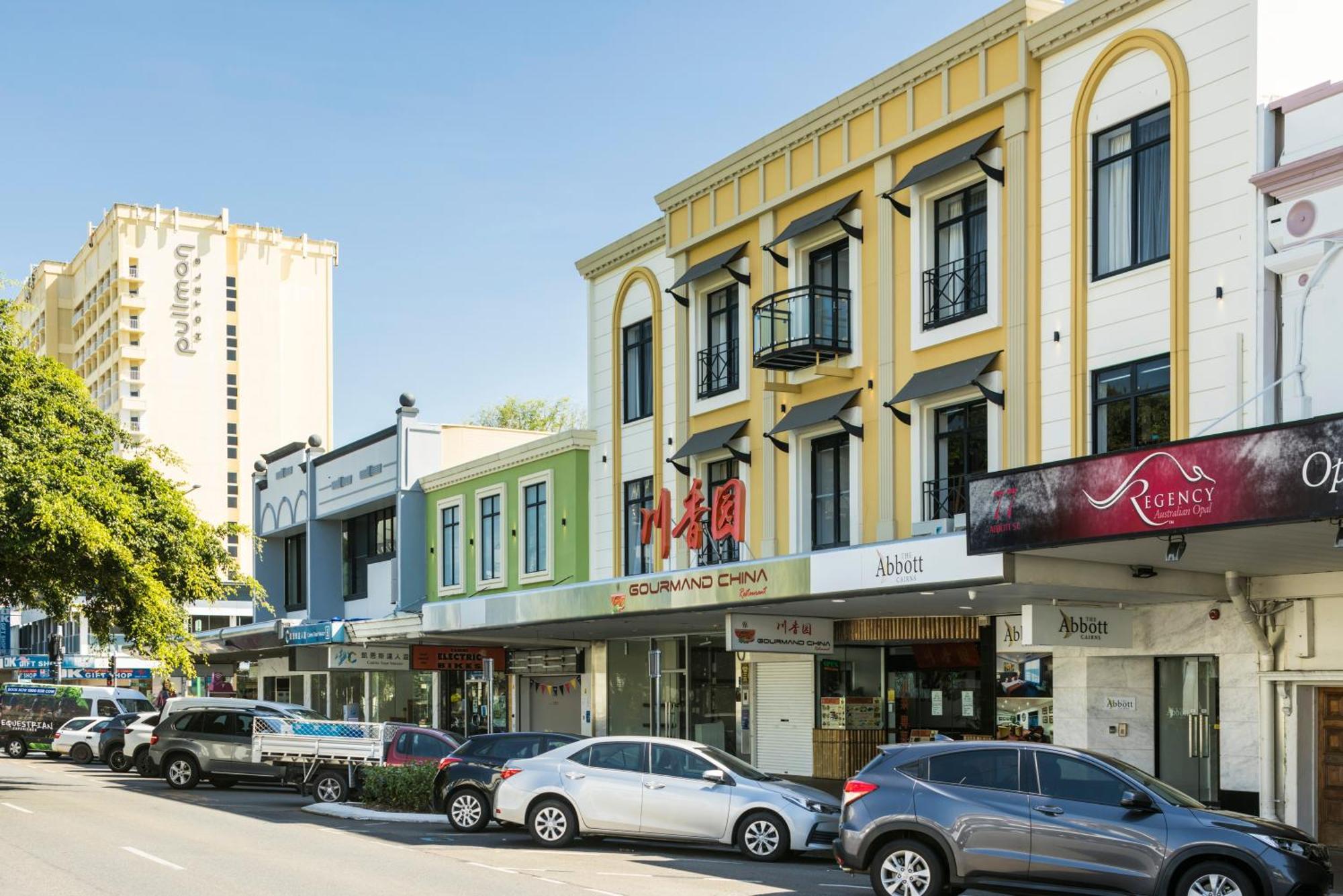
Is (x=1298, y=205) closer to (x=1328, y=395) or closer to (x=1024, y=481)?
(x=1328, y=395)

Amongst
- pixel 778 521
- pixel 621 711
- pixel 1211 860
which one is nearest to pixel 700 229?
pixel 778 521

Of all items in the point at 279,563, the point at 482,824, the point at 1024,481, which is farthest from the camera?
the point at 279,563

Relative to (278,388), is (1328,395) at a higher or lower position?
lower

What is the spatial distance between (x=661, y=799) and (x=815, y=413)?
9172mm

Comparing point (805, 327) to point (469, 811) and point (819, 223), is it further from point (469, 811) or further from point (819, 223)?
point (469, 811)

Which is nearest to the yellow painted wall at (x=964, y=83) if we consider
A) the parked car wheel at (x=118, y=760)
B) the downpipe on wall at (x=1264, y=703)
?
the downpipe on wall at (x=1264, y=703)

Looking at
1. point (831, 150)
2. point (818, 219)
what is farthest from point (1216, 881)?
point (831, 150)

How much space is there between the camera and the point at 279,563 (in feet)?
170

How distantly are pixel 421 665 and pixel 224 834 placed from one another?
16.6 m

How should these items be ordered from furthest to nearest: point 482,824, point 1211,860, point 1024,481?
point 482,824
point 1024,481
point 1211,860

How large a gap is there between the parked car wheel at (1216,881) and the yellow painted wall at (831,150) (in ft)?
50.0

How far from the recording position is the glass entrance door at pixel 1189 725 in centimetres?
2042

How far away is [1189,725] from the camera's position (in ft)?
68.3

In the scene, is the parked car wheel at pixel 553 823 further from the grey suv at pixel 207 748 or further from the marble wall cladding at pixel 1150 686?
the grey suv at pixel 207 748
